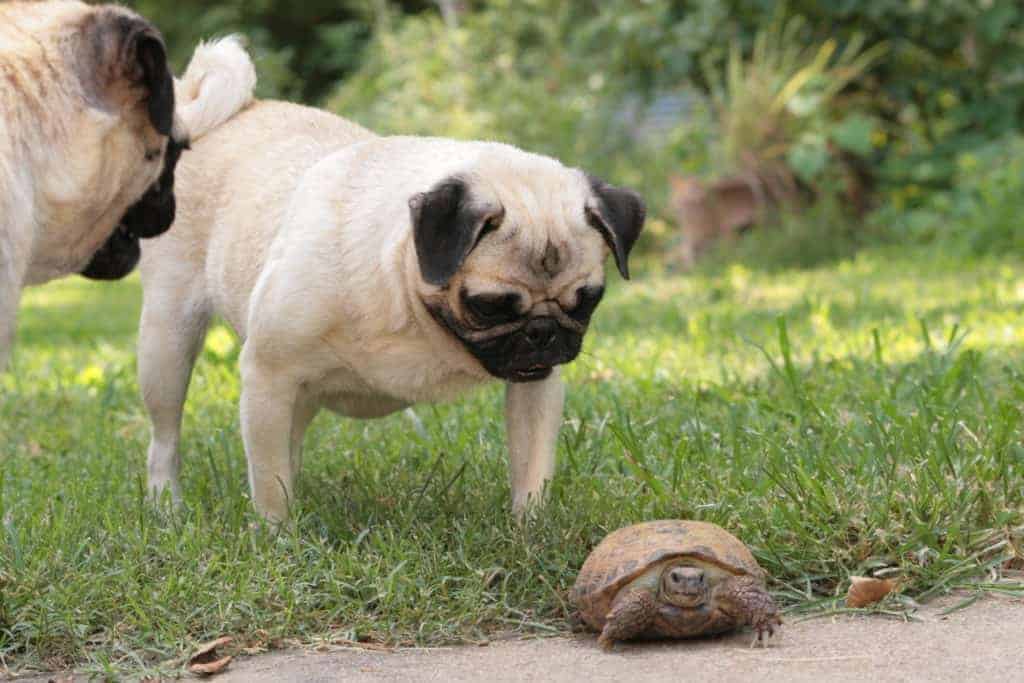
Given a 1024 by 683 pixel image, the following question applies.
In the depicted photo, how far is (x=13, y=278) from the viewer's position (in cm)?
320

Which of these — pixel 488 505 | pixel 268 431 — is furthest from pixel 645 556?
pixel 268 431

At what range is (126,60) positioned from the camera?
3.43 meters

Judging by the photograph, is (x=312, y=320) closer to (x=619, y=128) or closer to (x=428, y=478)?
(x=428, y=478)

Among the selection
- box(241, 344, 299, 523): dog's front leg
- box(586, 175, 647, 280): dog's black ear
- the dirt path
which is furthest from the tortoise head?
box(241, 344, 299, 523): dog's front leg

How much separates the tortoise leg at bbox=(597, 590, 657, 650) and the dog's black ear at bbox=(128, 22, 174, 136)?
1666mm

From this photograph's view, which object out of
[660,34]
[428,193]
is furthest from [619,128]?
[428,193]

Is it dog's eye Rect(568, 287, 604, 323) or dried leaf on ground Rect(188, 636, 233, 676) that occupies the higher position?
dog's eye Rect(568, 287, 604, 323)

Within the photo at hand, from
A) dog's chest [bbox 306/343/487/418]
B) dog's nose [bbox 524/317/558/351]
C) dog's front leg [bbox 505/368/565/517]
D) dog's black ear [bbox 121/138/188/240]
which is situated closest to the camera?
dog's nose [bbox 524/317/558/351]

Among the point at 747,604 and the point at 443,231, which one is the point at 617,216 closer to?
the point at 443,231

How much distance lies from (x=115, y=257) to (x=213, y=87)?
52.0 inches

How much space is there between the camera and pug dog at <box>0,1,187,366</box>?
3.22 meters

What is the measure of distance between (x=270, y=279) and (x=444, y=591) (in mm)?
1087

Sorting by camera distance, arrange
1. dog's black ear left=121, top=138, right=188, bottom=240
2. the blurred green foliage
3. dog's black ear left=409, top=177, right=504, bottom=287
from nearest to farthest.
→ 1. dog's black ear left=409, top=177, right=504, bottom=287
2. dog's black ear left=121, top=138, right=188, bottom=240
3. the blurred green foliage

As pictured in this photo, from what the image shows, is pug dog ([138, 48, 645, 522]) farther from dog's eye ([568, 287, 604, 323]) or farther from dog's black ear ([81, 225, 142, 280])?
dog's black ear ([81, 225, 142, 280])
